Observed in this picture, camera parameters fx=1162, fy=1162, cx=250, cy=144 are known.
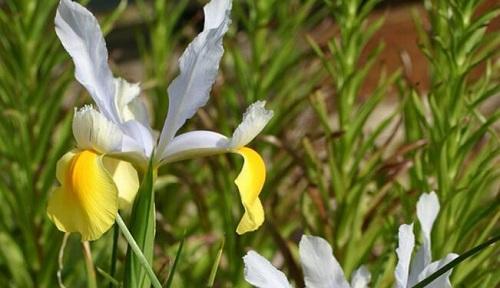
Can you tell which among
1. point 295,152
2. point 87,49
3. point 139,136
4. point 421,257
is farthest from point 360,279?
point 295,152

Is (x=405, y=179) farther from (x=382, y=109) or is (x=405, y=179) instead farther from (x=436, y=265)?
(x=436, y=265)

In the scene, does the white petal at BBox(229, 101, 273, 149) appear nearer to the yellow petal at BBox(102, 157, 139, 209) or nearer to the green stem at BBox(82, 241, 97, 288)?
the yellow petal at BBox(102, 157, 139, 209)

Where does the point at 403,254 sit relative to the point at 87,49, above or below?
below

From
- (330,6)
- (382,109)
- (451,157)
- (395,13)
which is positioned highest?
(330,6)

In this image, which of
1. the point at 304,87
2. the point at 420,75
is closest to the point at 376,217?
the point at 304,87

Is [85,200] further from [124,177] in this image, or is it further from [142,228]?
[124,177]

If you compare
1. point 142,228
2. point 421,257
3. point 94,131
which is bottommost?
point 421,257

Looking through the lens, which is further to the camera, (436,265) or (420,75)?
(420,75)
